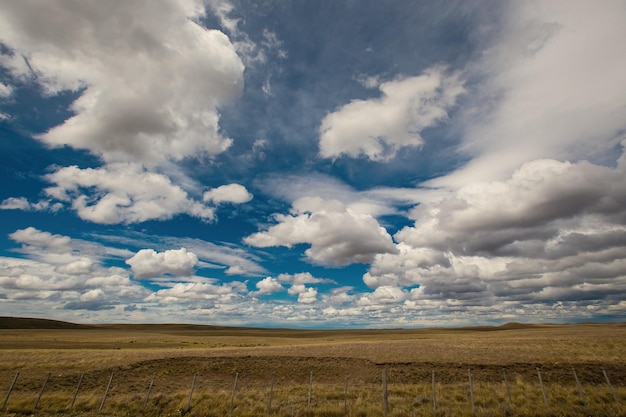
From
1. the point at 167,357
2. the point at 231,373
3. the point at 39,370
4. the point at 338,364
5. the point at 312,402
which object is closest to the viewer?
the point at 312,402

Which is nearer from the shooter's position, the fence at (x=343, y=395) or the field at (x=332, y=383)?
the fence at (x=343, y=395)

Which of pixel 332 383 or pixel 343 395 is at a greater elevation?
pixel 332 383

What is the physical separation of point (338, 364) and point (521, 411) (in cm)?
2384

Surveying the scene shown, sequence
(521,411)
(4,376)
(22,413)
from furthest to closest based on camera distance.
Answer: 1. (4,376)
2. (22,413)
3. (521,411)

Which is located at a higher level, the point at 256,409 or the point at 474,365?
the point at 474,365

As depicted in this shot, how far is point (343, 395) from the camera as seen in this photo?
26344 mm

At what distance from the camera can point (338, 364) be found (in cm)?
4178

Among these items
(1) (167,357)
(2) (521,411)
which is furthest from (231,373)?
(2) (521,411)

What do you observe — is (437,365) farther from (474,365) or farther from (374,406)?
(374,406)

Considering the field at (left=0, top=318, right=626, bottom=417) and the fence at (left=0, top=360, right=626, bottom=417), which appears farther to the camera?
the field at (left=0, top=318, right=626, bottom=417)

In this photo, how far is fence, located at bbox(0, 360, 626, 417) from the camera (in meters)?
21.8

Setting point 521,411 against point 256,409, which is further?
point 256,409

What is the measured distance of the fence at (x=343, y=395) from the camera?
21.8 metres

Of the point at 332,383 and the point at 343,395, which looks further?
the point at 332,383
